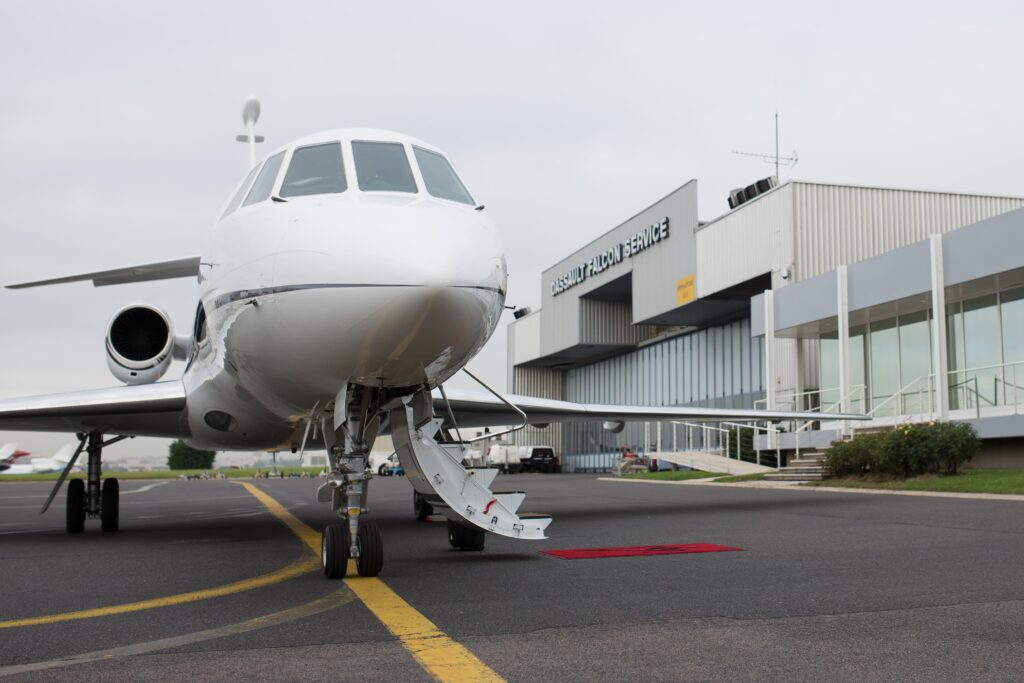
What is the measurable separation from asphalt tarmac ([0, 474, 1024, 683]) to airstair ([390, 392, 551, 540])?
12.6 inches

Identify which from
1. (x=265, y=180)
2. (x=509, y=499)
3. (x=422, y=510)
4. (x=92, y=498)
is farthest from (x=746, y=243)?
(x=265, y=180)

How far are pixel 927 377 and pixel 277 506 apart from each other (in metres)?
17.1

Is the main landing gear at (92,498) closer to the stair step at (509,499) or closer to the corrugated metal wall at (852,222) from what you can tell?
the stair step at (509,499)

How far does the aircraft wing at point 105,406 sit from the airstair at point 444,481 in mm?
3814

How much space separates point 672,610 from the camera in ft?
16.4

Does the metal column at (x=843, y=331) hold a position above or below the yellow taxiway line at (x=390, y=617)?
above

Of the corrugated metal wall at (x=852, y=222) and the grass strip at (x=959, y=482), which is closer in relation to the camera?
the grass strip at (x=959, y=482)

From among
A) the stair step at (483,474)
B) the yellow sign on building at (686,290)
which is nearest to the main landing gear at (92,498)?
the stair step at (483,474)

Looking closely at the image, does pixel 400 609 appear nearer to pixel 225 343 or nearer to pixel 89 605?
pixel 89 605

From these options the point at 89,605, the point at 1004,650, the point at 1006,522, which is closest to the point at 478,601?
the point at 89,605

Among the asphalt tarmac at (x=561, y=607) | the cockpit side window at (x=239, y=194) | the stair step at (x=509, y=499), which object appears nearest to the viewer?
the asphalt tarmac at (x=561, y=607)

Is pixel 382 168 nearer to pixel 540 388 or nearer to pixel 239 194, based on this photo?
pixel 239 194

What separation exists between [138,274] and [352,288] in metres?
7.01

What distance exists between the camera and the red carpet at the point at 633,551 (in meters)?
7.88
